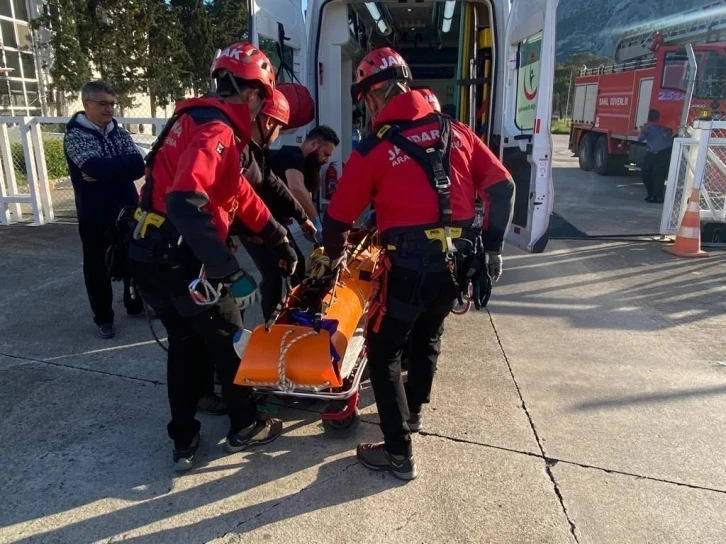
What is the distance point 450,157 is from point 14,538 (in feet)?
8.31

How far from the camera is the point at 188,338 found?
2814mm

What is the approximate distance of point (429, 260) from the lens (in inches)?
101

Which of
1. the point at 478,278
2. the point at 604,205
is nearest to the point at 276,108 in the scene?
the point at 478,278

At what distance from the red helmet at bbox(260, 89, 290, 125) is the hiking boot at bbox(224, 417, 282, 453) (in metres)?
1.65

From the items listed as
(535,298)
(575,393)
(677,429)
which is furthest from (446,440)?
(535,298)

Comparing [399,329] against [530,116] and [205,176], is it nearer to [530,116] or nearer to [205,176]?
[205,176]

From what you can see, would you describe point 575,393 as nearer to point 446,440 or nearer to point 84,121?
point 446,440

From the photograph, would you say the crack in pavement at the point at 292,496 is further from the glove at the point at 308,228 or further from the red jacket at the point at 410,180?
the glove at the point at 308,228

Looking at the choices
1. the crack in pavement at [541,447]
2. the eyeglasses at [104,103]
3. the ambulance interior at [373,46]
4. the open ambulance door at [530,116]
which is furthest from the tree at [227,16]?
the crack in pavement at [541,447]

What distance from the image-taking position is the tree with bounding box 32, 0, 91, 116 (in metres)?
14.4

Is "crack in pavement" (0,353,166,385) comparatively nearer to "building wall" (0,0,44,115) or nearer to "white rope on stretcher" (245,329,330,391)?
"white rope on stretcher" (245,329,330,391)

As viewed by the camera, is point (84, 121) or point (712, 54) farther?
point (712, 54)

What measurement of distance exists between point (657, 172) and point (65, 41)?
47.6ft

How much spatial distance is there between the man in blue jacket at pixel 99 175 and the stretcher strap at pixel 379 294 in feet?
7.12
